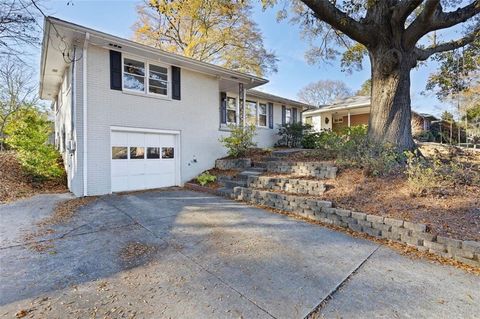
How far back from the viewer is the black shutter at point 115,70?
23.8 feet

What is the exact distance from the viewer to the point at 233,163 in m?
9.23

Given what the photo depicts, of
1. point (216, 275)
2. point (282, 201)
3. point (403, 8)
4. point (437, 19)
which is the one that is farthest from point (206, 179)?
point (437, 19)

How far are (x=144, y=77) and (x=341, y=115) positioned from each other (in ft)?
52.9

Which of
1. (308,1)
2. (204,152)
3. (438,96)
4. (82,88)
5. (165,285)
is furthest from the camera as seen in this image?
(438,96)

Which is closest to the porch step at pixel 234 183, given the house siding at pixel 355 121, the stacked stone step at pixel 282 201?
the stacked stone step at pixel 282 201

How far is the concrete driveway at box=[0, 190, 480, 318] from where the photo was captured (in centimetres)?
224

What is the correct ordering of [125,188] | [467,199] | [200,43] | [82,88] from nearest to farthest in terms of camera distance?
[467,199]
[82,88]
[125,188]
[200,43]

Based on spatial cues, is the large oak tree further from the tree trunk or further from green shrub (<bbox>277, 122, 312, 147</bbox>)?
green shrub (<bbox>277, 122, 312, 147</bbox>)

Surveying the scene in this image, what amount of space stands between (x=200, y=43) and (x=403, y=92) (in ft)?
45.2

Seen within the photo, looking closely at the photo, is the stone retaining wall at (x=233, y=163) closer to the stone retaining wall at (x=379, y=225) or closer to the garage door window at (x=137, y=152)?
the stone retaining wall at (x=379, y=225)

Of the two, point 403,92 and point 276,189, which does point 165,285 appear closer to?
point 276,189

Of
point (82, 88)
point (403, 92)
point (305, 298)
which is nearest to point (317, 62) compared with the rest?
Answer: point (403, 92)

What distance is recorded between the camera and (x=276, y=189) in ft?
21.7

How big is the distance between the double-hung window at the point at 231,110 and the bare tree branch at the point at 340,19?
18.7 feet
